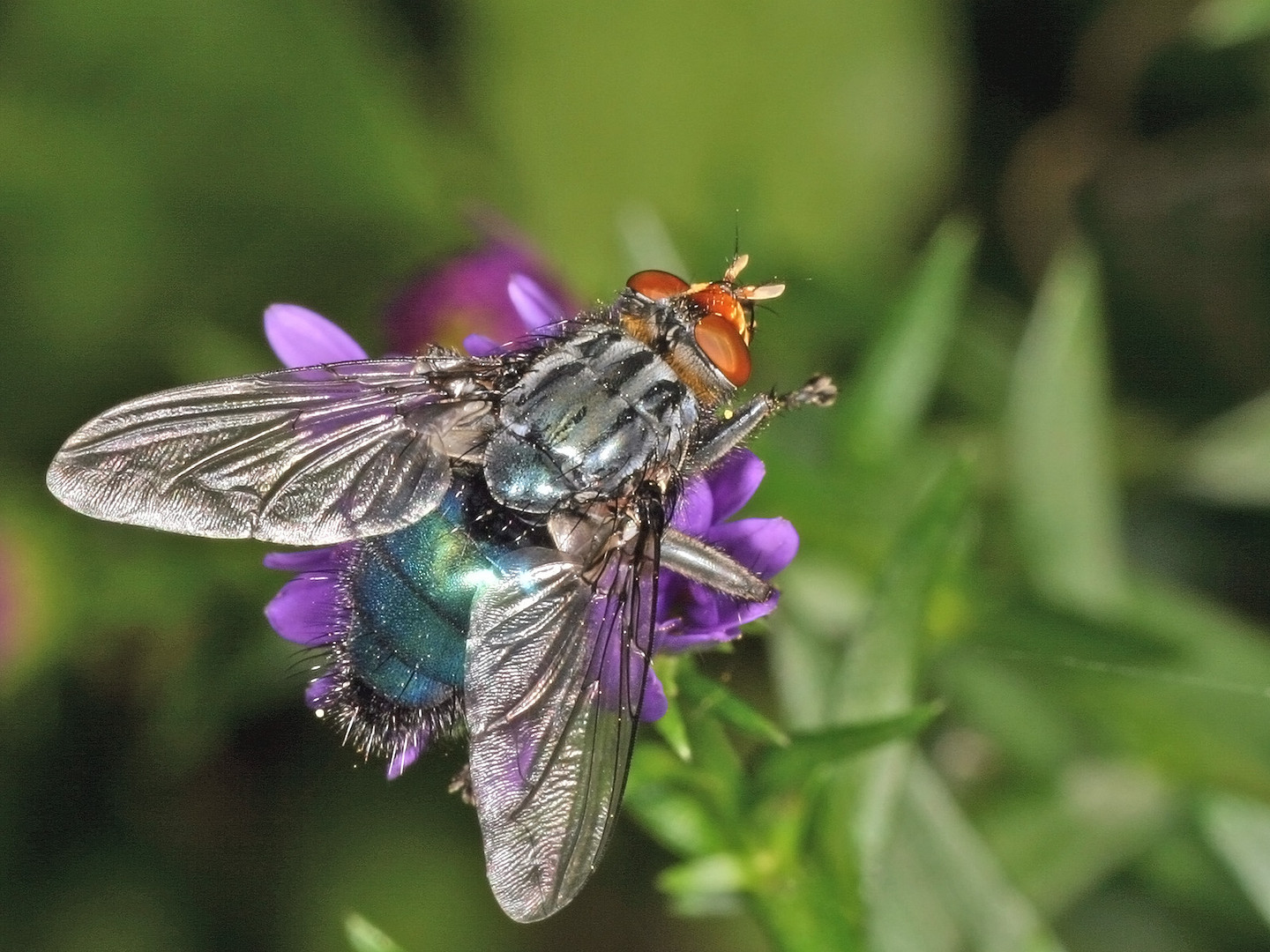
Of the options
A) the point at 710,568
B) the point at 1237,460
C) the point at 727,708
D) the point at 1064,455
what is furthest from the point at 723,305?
the point at 1237,460

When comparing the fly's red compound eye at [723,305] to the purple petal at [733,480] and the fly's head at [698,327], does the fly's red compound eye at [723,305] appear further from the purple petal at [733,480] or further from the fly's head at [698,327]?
the purple petal at [733,480]

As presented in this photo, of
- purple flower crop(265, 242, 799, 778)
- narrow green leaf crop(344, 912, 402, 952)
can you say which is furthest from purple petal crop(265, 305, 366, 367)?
narrow green leaf crop(344, 912, 402, 952)

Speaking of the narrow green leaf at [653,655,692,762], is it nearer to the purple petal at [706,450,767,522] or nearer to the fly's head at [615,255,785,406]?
the purple petal at [706,450,767,522]

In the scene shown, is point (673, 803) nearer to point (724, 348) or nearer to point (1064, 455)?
point (724, 348)

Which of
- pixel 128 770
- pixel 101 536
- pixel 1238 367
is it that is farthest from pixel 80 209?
pixel 1238 367

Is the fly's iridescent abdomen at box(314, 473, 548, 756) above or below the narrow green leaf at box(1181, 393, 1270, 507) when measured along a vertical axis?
below

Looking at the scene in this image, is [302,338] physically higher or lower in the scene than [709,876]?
higher

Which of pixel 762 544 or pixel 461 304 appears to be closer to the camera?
pixel 762 544
